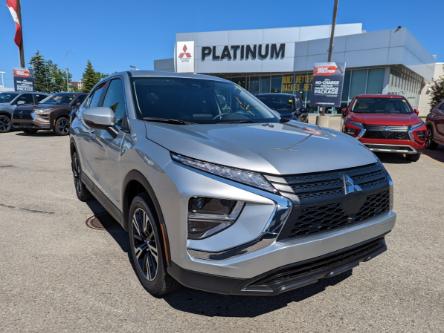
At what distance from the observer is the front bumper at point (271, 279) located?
6.79 ft

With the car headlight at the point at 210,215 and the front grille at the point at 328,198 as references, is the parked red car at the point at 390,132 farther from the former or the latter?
the car headlight at the point at 210,215

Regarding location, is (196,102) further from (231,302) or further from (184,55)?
(184,55)

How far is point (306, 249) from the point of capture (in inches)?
82.2

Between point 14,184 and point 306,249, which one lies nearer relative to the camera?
point 306,249

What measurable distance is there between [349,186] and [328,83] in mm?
15110

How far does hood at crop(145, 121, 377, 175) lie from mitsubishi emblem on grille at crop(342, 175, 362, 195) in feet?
0.27

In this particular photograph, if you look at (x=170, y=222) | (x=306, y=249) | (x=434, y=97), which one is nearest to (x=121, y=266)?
(x=170, y=222)

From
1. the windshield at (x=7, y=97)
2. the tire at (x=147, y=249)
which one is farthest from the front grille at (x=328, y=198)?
the windshield at (x=7, y=97)

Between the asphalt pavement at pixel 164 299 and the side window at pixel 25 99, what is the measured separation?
11465mm

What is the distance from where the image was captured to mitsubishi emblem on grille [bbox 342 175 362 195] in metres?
2.24

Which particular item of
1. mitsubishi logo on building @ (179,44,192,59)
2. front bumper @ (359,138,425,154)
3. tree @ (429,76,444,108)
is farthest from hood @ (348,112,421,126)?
tree @ (429,76,444,108)

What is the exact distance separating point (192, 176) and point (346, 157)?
1.11 m

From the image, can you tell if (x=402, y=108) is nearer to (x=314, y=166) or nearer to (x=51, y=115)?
(x=314, y=166)

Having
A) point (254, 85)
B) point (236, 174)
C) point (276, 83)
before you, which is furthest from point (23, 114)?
point (254, 85)
